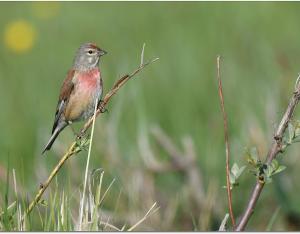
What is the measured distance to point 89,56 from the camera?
4.71 m

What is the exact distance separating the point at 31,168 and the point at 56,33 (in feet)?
10.6

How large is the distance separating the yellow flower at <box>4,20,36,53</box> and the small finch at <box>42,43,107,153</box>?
5319 millimetres

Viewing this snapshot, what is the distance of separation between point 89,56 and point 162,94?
12.4 feet

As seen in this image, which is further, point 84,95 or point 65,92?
point 65,92

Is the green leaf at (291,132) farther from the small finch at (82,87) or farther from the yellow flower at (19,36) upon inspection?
the yellow flower at (19,36)

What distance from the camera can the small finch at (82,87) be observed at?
4664mm

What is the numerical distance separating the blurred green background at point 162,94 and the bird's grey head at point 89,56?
683mm

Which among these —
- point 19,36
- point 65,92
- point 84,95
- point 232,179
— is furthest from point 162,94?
point 232,179

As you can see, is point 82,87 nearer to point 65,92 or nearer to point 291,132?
point 65,92

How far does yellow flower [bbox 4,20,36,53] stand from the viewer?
10.2m

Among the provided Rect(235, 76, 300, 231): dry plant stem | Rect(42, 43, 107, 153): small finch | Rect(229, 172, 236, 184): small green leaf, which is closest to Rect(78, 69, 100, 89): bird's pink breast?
Rect(42, 43, 107, 153): small finch

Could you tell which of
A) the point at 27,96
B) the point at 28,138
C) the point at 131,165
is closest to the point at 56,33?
the point at 27,96

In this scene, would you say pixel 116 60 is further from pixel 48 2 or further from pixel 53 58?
pixel 48 2

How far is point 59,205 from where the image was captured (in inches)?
131
